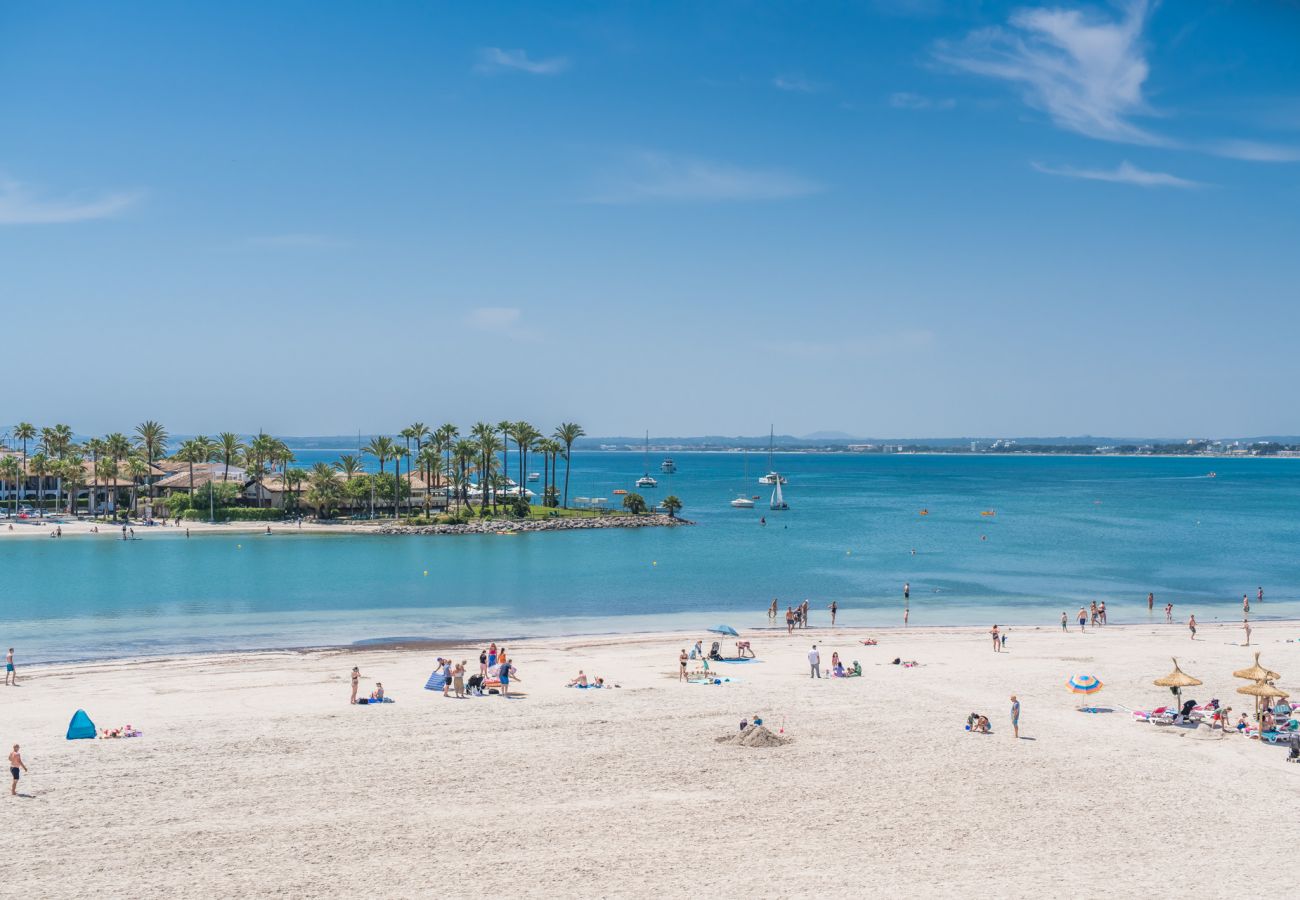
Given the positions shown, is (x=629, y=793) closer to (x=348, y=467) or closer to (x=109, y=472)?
(x=348, y=467)

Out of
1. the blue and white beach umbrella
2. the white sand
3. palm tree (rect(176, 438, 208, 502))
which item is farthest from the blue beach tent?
palm tree (rect(176, 438, 208, 502))

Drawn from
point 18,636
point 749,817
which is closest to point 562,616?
point 18,636

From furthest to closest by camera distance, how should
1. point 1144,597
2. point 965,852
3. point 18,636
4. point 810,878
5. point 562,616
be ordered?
1. point 1144,597
2. point 562,616
3. point 18,636
4. point 965,852
5. point 810,878

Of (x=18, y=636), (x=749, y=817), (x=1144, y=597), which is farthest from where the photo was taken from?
(x=1144, y=597)

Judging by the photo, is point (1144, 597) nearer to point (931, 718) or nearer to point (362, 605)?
point (931, 718)

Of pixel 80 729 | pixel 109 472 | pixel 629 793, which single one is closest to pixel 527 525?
pixel 109 472

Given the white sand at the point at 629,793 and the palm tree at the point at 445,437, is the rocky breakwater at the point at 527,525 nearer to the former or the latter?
the palm tree at the point at 445,437

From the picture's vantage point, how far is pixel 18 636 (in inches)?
1640

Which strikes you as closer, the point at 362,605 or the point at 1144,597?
the point at 362,605

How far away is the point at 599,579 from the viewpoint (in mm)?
63125

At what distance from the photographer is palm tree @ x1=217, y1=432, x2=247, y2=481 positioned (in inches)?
3974

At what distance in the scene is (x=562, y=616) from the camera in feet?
163

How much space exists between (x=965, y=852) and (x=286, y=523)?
86223mm

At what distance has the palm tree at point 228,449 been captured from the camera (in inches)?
3974
